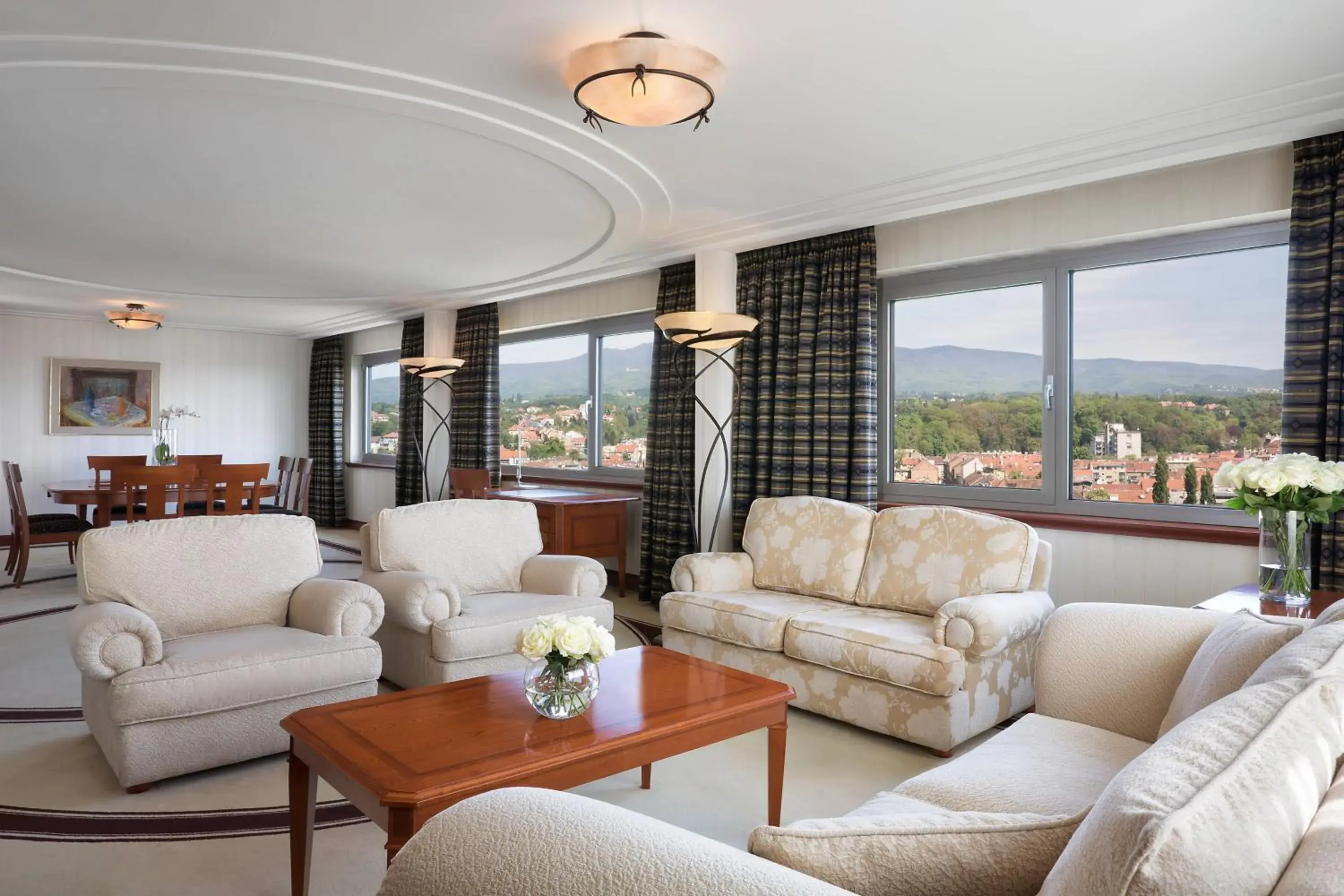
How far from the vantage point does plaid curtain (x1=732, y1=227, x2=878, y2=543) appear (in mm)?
4887

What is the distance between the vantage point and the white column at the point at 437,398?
26.3 feet

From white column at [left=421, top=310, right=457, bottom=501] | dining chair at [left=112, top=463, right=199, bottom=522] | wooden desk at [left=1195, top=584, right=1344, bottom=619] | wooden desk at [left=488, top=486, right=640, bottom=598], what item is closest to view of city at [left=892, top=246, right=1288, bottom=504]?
wooden desk at [left=1195, top=584, right=1344, bottom=619]

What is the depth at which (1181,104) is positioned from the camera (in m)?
3.14

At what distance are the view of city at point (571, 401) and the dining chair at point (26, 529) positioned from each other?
3.41 metres

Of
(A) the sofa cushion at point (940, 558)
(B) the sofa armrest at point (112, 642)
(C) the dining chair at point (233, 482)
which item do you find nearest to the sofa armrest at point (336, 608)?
(B) the sofa armrest at point (112, 642)

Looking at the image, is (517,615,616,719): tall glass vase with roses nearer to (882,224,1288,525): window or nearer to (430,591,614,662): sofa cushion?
(430,591,614,662): sofa cushion

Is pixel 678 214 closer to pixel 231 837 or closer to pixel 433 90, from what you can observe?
pixel 433 90

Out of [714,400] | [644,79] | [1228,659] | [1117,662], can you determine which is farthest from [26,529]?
[1228,659]

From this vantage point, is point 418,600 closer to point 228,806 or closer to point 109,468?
point 228,806

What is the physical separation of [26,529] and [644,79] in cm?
624

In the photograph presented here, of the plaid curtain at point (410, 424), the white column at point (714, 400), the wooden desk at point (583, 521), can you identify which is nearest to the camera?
the white column at point (714, 400)

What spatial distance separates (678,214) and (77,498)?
4.96m

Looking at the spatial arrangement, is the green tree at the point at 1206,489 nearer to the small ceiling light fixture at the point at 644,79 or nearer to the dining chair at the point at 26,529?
the small ceiling light fixture at the point at 644,79

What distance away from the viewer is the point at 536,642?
2248 millimetres
